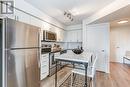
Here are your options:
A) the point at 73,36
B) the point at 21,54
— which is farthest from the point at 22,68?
the point at 73,36

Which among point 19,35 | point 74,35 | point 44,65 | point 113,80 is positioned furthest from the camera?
point 74,35

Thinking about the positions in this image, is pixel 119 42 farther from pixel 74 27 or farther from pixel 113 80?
pixel 113 80

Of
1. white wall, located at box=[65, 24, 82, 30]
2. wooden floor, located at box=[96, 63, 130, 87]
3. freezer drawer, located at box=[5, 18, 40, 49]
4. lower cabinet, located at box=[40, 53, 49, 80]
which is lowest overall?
wooden floor, located at box=[96, 63, 130, 87]

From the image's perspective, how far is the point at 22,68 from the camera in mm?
1972

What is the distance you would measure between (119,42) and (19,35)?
6573 millimetres

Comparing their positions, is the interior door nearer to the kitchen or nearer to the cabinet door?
the kitchen

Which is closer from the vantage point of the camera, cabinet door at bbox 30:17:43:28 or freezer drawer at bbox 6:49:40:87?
Result: freezer drawer at bbox 6:49:40:87

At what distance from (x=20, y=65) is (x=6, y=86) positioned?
0.42 metres

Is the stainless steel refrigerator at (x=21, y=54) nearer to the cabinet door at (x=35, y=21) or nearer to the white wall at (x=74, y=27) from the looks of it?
the cabinet door at (x=35, y=21)

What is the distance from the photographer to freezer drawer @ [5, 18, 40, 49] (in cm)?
167

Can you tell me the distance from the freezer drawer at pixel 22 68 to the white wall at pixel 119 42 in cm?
597

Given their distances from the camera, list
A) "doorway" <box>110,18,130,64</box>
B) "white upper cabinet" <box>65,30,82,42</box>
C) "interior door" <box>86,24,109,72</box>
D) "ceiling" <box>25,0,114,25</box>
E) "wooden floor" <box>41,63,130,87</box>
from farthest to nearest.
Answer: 1. "doorway" <box>110,18,130,64</box>
2. "white upper cabinet" <box>65,30,82,42</box>
3. "interior door" <box>86,24,109,72</box>
4. "wooden floor" <box>41,63,130,87</box>
5. "ceiling" <box>25,0,114,25</box>

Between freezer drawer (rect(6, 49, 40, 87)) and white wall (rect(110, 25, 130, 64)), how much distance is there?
597cm

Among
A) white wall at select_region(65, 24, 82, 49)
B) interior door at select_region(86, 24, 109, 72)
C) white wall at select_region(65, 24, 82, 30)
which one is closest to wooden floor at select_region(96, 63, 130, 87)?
interior door at select_region(86, 24, 109, 72)
